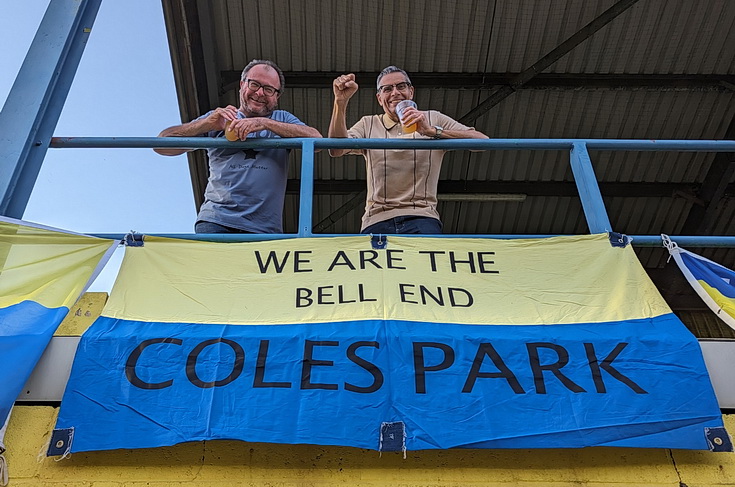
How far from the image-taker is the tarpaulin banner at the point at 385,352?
1933 mm

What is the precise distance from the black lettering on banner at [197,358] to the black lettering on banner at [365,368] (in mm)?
409

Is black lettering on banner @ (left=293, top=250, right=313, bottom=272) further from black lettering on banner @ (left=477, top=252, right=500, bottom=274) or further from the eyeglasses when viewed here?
the eyeglasses

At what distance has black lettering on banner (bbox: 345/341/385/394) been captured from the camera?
6.63 ft

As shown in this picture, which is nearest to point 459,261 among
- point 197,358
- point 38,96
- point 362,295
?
point 362,295

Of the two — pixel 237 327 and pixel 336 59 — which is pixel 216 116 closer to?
pixel 237 327

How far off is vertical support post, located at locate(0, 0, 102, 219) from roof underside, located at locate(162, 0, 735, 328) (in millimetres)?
1854

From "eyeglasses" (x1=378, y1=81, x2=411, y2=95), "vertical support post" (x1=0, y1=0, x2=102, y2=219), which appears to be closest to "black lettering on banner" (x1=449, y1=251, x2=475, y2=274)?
"eyeglasses" (x1=378, y1=81, x2=411, y2=95)

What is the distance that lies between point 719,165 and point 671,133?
0.68 meters

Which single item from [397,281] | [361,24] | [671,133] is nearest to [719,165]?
[671,133]

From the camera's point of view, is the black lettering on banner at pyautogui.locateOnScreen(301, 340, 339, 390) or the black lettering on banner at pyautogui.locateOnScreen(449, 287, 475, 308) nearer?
the black lettering on banner at pyautogui.locateOnScreen(301, 340, 339, 390)

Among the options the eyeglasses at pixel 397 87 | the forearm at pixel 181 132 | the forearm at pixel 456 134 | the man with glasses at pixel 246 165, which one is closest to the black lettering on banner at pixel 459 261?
the forearm at pixel 456 134

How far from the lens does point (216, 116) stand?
3.08m

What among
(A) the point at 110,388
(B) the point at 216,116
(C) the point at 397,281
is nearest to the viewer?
(A) the point at 110,388

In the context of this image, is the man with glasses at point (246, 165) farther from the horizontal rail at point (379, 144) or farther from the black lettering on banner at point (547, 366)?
the black lettering on banner at point (547, 366)
